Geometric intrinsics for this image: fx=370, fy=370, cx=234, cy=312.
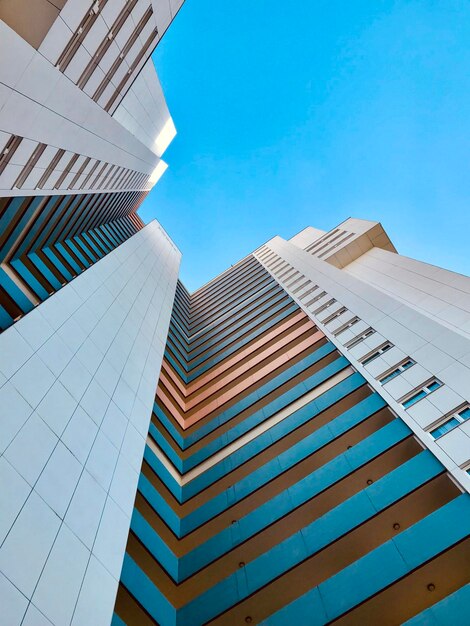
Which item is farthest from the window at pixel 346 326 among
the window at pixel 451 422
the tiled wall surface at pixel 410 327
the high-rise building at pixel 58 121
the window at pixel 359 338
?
the high-rise building at pixel 58 121

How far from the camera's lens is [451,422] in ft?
39.2

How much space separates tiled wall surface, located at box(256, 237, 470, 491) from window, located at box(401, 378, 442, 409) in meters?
0.16

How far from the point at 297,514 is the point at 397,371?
6.88 m

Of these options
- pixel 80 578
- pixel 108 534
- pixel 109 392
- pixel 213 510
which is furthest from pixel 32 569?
pixel 213 510

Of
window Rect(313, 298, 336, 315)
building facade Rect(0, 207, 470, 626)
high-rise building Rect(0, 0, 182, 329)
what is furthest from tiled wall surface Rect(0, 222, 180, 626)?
window Rect(313, 298, 336, 315)

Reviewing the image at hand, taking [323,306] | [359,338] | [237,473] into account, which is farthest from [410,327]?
[237,473]

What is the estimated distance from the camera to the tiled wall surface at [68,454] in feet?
23.8

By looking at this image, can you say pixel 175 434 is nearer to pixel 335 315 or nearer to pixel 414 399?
pixel 335 315

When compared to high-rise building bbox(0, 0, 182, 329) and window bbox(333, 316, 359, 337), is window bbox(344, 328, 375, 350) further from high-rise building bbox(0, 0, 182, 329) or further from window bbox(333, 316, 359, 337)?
high-rise building bbox(0, 0, 182, 329)

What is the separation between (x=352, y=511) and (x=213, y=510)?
18.2ft

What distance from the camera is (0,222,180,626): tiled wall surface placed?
7246 mm

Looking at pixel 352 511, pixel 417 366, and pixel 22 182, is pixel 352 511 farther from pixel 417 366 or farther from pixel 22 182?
pixel 22 182

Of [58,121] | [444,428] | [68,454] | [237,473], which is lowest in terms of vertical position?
[444,428]

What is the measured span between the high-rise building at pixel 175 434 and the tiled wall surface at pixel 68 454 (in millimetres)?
51
